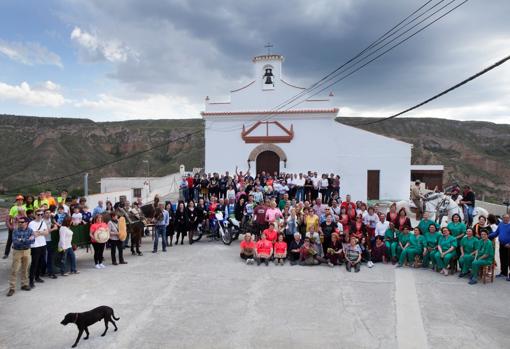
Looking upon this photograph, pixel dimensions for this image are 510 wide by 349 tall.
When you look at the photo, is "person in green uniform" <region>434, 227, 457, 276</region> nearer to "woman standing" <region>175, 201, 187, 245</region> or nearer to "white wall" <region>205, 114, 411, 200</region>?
"woman standing" <region>175, 201, 187, 245</region>

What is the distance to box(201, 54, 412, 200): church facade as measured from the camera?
21.0 meters

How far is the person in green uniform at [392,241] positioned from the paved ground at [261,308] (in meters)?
0.38

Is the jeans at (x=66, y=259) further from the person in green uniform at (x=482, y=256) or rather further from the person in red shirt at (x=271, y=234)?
the person in green uniform at (x=482, y=256)

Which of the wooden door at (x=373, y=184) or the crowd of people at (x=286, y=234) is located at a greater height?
the wooden door at (x=373, y=184)

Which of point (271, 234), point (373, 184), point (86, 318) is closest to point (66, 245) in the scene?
point (86, 318)

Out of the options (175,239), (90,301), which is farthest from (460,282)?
(175,239)

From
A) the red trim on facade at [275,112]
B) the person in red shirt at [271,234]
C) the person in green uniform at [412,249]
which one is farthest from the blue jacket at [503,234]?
the red trim on facade at [275,112]

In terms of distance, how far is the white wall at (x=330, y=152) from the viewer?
2097 cm

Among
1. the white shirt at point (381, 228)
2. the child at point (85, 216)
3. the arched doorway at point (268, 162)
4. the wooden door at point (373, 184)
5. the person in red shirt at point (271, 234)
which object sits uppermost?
the arched doorway at point (268, 162)

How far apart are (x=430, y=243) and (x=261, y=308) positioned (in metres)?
5.04

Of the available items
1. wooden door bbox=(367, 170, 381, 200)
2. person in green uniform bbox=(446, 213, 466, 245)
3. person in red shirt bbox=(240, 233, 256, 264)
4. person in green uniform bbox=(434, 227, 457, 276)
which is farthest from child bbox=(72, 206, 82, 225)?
wooden door bbox=(367, 170, 381, 200)

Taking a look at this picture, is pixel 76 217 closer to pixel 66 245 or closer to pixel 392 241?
pixel 66 245

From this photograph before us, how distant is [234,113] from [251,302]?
1481cm

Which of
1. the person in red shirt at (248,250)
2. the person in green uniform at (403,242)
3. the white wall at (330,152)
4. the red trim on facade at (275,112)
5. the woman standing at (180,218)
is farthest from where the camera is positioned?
the white wall at (330,152)
